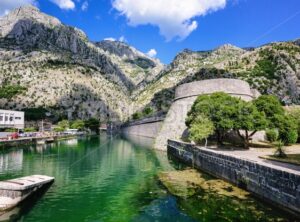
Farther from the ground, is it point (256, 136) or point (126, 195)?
point (256, 136)

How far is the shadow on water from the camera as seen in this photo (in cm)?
1773

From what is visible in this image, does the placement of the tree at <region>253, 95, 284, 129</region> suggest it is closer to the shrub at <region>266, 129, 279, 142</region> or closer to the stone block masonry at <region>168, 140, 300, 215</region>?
the shrub at <region>266, 129, 279, 142</region>

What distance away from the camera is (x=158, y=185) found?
26547 millimetres

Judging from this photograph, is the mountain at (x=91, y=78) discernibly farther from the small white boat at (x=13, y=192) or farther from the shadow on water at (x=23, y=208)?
the small white boat at (x=13, y=192)

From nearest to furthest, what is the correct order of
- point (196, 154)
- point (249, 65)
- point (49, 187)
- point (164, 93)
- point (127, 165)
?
point (49, 187) < point (196, 154) < point (127, 165) < point (249, 65) < point (164, 93)

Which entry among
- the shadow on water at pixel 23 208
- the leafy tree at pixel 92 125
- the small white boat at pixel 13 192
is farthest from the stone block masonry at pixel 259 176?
the leafy tree at pixel 92 125

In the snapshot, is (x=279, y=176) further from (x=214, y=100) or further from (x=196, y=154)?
(x=214, y=100)

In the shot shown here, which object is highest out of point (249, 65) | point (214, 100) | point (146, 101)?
point (249, 65)

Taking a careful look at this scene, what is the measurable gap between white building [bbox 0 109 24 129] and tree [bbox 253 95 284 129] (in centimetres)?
8187

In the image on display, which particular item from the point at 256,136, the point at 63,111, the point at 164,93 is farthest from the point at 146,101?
the point at 256,136

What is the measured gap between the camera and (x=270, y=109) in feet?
123

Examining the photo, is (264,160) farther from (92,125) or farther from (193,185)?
(92,125)

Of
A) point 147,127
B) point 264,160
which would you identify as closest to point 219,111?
point 264,160

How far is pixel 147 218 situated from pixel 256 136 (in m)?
34.0
